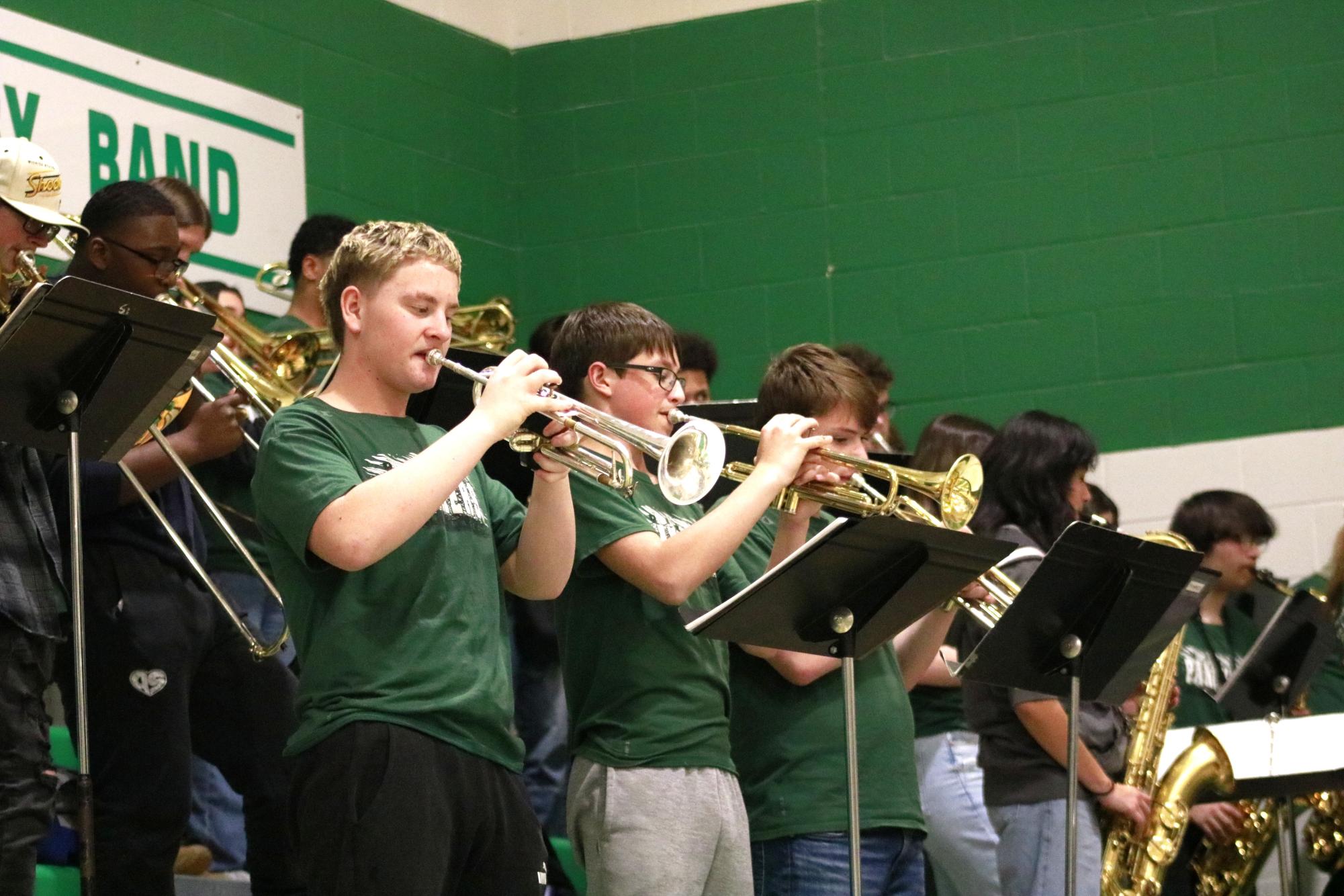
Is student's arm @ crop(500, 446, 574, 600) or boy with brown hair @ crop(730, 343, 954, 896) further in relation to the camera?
boy with brown hair @ crop(730, 343, 954, 896)

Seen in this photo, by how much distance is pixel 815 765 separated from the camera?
3.72 meters

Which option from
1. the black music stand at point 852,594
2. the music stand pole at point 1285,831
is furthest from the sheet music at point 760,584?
the music stand pole at point 1285,831

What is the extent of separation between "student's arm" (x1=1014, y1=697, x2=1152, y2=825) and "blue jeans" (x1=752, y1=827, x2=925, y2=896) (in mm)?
662

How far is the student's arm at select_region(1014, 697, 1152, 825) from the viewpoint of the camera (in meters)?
4.35

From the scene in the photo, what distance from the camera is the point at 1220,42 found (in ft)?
22.6

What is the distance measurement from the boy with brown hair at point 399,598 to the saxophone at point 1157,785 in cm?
211

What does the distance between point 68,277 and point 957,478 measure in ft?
6.17

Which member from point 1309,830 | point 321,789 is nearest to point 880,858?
point 321,789

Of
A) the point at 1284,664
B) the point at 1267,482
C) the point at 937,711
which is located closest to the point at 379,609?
the point at 937,711

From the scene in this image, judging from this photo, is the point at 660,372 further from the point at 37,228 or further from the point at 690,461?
the point at 37,228

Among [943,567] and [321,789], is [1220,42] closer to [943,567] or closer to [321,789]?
[943,567]

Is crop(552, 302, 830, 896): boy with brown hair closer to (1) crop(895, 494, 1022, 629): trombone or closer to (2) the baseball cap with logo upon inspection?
(1) crop(895, 494, 1022, 629): trombone

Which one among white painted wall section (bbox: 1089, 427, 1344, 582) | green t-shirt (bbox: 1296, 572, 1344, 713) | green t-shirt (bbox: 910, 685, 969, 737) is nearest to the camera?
green t-shirt (bbox: 910, 685, 969, 737)

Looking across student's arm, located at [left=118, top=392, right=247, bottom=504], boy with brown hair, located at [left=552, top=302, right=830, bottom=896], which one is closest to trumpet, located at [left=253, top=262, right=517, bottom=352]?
student's arm, located at [left=118, top=392, right=247, bottom=504]
